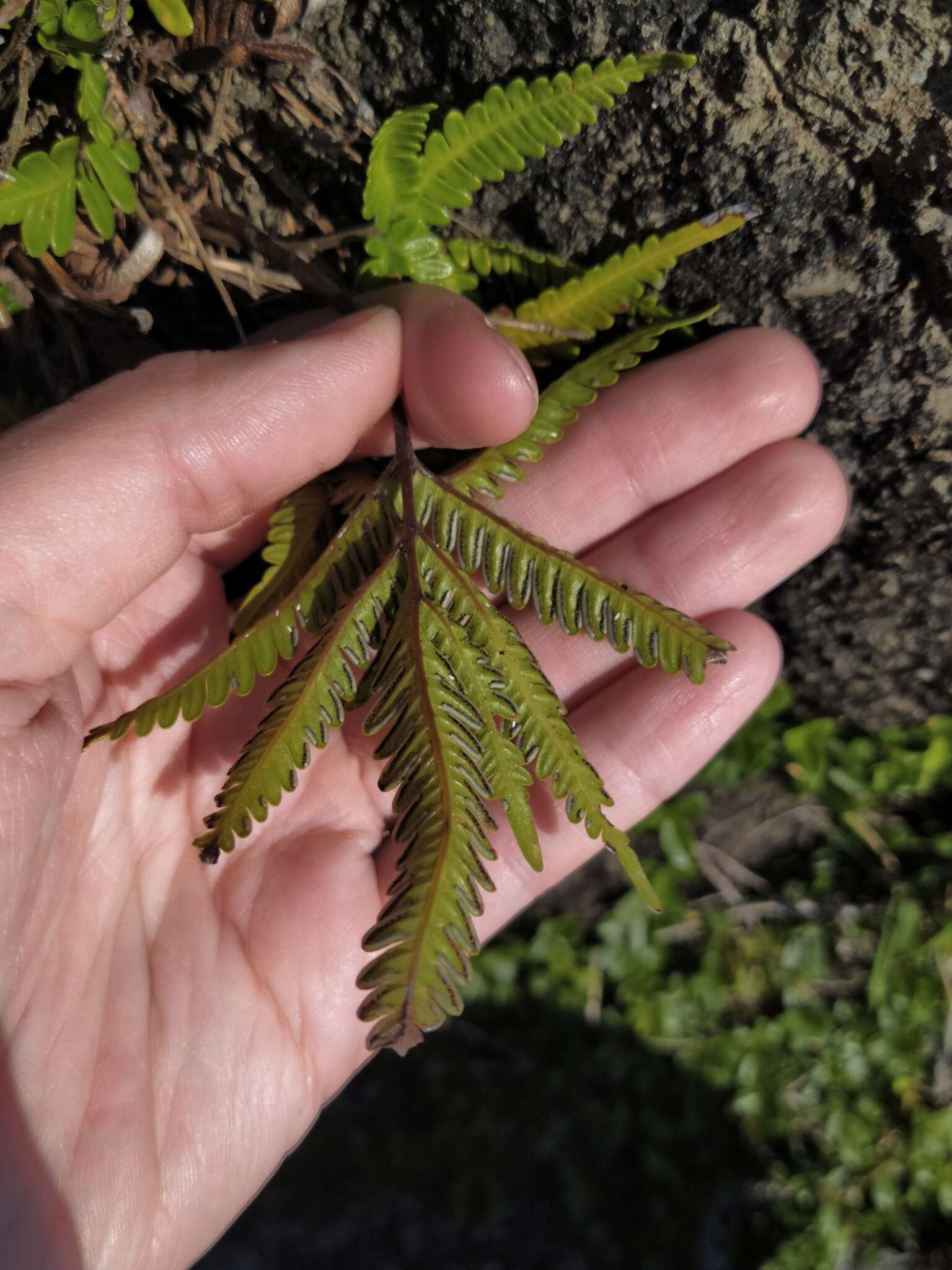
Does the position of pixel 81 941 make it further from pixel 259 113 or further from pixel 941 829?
pixel 941 829

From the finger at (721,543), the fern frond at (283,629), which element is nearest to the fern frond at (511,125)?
the fern frond at (283,629)

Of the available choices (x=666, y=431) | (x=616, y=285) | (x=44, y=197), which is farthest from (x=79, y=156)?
(x=666, y=431)

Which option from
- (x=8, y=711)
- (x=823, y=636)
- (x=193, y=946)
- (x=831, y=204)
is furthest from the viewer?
(x=823, y=636)

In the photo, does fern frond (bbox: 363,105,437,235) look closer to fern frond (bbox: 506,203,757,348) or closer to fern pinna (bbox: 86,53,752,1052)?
fern pinna (bbox: 86,53,752,1052)

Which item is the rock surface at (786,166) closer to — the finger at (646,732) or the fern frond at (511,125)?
the fern frond at (511,125)

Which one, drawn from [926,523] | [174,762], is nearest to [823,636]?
[926,523]
